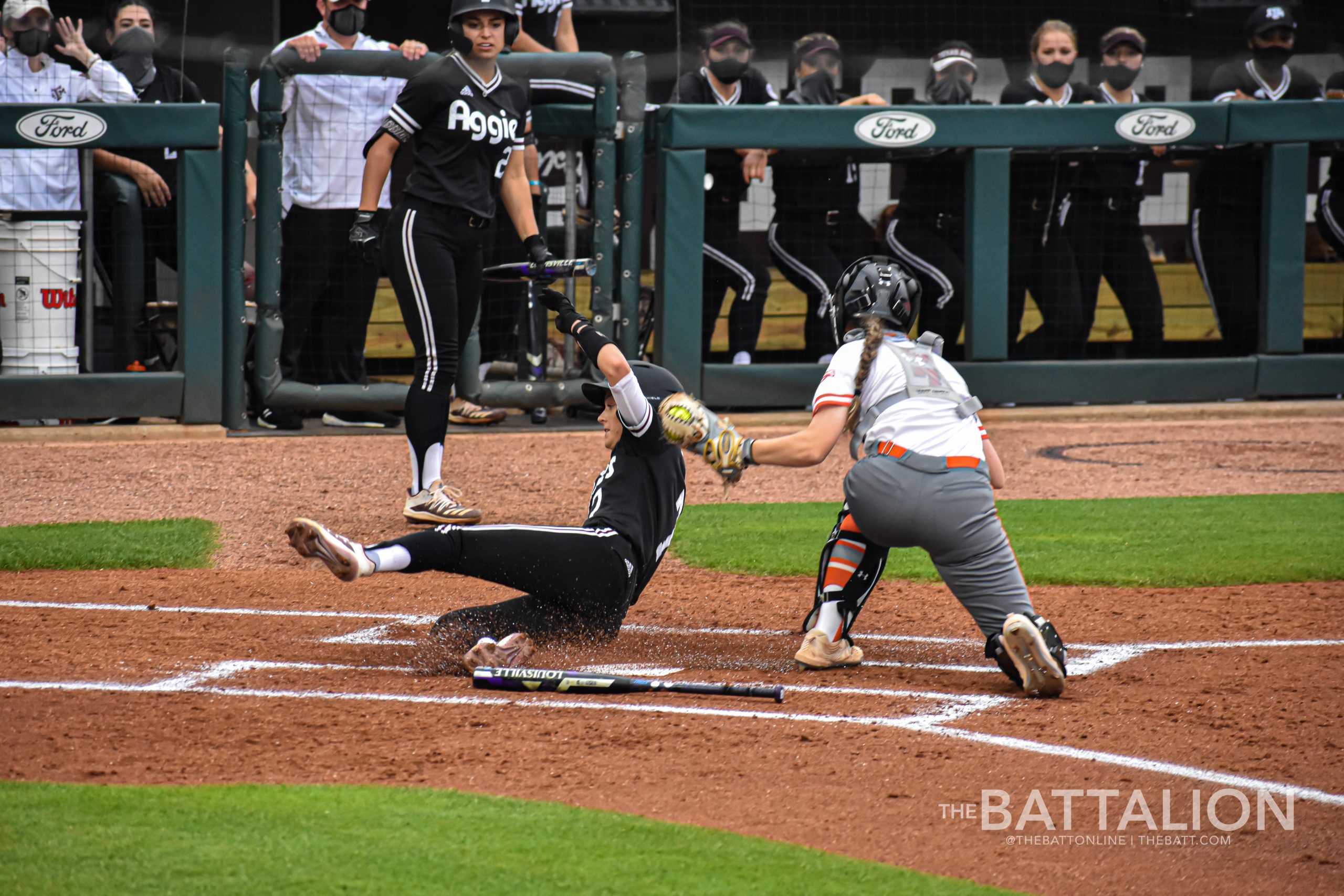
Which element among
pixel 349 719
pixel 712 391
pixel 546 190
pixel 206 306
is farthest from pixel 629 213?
pixel 349 719

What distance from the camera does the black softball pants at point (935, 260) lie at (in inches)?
384

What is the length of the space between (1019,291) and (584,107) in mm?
3305

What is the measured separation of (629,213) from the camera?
362 inches

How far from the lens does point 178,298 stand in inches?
337

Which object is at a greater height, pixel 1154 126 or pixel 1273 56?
pixel 1273 56

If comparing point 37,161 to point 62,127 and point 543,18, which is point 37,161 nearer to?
point 62,127

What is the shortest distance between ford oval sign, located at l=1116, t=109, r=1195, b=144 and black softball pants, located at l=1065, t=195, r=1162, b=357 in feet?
1.66

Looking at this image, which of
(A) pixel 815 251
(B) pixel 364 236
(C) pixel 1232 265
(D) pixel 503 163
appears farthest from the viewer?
(C) pixel 1232 265

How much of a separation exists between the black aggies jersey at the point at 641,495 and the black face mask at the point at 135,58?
→ 6174 millimetres

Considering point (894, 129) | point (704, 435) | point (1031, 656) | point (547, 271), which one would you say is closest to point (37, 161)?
point (547, 271)

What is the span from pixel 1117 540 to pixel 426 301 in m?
3.32

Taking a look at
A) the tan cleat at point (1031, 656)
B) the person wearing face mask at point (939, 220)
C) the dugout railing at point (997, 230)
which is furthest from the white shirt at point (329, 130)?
the tan cleat at point (1031, 656)

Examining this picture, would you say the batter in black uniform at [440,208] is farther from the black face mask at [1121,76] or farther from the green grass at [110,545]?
the black face mask at [1121,76]

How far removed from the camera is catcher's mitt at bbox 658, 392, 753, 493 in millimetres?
3869
